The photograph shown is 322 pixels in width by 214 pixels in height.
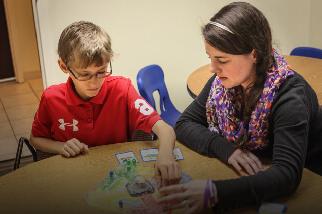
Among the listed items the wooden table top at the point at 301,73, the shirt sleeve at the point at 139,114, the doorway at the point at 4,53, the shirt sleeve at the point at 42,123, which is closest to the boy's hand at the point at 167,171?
the shirt sleeve at the point at 139,114

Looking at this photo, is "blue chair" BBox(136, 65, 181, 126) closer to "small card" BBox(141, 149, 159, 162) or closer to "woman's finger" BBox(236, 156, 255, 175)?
"small card" BBox(141, 149, 159, 162)

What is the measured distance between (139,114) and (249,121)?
561 mm

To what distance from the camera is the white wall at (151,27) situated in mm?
3070

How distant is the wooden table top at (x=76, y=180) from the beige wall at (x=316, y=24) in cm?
287

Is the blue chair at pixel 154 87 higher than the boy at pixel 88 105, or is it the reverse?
the boy at pixel 88 105

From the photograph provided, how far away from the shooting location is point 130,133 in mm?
2113

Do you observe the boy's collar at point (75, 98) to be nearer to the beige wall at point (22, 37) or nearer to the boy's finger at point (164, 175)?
the boy's finger at point (164, 175)

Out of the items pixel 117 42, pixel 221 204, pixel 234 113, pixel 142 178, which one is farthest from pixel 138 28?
pixel 221 204

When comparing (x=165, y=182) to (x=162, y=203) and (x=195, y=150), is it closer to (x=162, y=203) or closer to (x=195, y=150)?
(x=162, y=203)

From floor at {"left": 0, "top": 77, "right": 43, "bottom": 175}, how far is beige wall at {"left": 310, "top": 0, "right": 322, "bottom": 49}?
2843 millimetres

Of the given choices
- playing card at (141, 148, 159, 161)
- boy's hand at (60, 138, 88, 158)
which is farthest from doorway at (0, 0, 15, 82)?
playing card at (141, 148, 159, 161)

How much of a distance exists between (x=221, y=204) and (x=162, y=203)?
0.18 m

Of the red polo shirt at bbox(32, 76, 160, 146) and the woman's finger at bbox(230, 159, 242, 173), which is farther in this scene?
the red polo shirt at bbox(32, 76, 160, 146)

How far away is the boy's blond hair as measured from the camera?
177 cm
